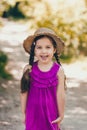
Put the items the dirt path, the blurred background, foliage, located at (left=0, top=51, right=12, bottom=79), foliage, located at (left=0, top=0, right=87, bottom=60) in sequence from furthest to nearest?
foliage, located at (left=0, top=0, right=87, bottom=60)
foliage, located at (left=0, top=51, right=12, bottom=79)
the blurred background
the dirt path

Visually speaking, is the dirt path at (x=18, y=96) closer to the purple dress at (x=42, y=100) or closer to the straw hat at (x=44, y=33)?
the purple dress at (x=42, y=100)

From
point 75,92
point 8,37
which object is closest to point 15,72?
point 75,92

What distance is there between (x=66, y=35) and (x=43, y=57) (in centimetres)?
612

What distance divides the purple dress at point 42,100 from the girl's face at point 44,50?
105 mm

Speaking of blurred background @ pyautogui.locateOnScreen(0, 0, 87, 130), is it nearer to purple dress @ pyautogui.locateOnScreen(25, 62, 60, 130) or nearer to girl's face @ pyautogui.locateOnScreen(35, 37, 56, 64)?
purple dress @ pyautogui.locateOnScreen(25, 62, 60, 130)

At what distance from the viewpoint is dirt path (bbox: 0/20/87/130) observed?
652cm

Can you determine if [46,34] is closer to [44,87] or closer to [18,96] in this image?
[44,87]

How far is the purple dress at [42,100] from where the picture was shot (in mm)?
3824

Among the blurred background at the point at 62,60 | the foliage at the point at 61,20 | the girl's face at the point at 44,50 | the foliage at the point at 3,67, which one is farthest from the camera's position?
the foliage at the point at 61,20

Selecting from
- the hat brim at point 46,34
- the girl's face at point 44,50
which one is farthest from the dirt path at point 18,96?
the girl's face at point 44,50

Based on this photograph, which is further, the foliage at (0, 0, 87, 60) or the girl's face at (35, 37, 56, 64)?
the foliage at (0, 0, 87, 60)

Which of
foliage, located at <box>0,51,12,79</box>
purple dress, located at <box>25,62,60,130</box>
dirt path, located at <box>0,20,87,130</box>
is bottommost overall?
dirt path, located at <box>0,20,87,130</box>

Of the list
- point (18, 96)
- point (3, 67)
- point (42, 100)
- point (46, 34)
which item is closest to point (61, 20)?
point (3, 67)

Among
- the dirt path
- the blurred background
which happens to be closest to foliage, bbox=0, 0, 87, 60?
the blurred background
